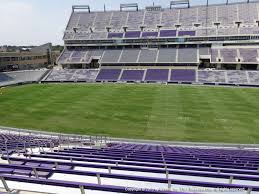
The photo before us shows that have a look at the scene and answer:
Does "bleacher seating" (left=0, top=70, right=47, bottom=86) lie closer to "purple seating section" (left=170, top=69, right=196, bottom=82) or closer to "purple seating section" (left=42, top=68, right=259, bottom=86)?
"purple seating section" (left=42, top=68, right=259, bottom=86)

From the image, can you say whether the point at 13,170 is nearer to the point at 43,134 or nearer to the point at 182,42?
the point at 43,134

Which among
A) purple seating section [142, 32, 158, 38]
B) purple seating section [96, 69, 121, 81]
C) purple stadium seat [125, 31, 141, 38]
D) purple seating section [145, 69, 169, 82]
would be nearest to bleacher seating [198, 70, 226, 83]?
purple seating section [145, 69, 169, 82]

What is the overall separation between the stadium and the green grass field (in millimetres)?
153

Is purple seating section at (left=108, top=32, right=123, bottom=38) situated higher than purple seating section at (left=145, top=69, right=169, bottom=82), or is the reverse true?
purple seating section at (left=108, top=32, right=123, bottom=38)

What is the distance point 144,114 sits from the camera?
38156 millimetres

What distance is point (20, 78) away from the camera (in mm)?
82625

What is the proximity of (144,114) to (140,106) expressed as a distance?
522 cm

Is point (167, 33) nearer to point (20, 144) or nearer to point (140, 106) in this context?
point (140, 106)

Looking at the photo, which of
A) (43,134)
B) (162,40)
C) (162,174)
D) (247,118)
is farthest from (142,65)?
(162,174)

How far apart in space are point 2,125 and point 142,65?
54.8m

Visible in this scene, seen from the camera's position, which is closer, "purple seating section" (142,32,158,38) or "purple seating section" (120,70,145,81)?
"purple seating section" (120,70,145,81)

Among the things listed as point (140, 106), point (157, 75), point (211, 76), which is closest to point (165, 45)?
point (157, 75)

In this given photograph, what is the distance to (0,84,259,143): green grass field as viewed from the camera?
30.4 meters

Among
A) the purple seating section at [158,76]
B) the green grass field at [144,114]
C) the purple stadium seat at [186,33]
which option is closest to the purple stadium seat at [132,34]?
the purple stadium seat at [186,33]
